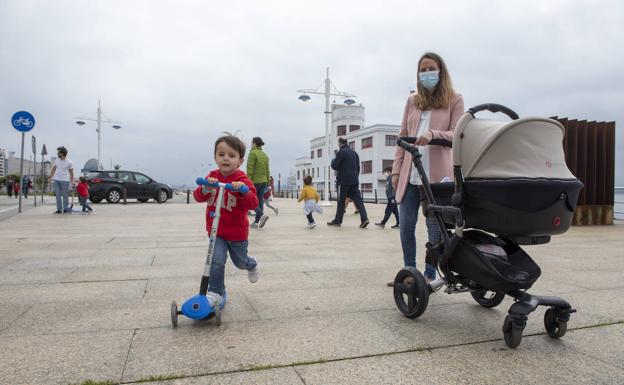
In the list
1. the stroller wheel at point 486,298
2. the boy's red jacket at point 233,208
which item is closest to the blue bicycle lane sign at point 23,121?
the boy's red jacket at point 233,208

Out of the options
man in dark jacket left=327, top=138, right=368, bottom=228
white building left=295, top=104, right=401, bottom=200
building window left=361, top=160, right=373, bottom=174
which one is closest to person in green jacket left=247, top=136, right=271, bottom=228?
man in dark jacket left=327, top=138, right=368, bottom=228

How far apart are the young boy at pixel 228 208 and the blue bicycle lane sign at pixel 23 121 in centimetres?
1207

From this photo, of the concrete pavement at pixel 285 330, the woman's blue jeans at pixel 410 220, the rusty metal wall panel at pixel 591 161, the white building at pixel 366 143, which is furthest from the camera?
the white building at pixel 366 143

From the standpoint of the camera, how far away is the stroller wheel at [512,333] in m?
2.43

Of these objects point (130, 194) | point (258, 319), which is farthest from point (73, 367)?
point (130, 194)

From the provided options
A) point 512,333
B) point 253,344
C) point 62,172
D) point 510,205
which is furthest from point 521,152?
point 62,172

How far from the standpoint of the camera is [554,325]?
265 centimetres

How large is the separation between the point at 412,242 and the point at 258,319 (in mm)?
1465

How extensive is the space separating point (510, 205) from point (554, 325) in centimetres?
81

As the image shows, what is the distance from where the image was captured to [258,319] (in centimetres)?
301

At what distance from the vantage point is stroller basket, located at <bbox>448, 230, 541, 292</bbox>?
8.09ft

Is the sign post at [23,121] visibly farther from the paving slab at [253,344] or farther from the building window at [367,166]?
the building window at [367,166]

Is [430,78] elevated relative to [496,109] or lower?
elevated

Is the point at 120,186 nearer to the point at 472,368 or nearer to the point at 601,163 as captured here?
the point at 601,163
